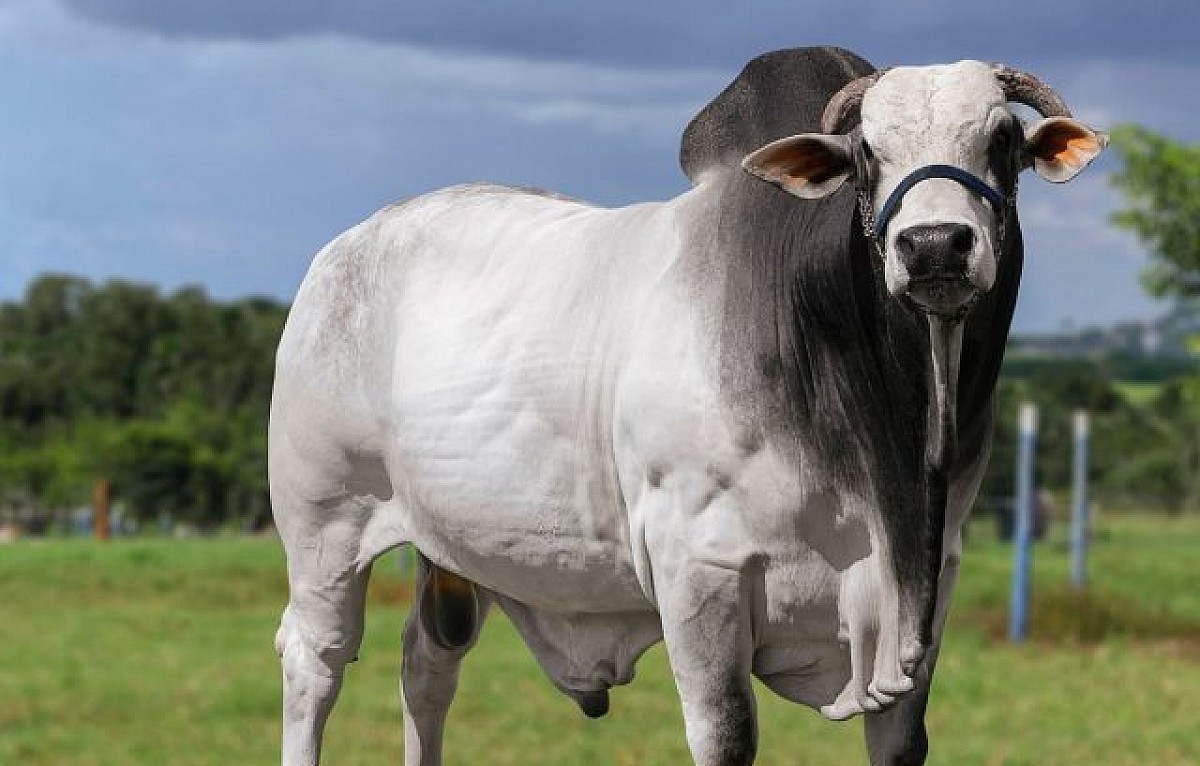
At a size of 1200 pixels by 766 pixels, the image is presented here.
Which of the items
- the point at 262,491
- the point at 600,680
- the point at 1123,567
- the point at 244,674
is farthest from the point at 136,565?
the point at 262,491

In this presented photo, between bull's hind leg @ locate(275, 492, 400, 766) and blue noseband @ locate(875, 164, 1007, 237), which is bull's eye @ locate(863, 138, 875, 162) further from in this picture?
bull's hind leg @ locate(275, 492, 400, 766)

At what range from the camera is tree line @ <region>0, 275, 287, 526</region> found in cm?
4084

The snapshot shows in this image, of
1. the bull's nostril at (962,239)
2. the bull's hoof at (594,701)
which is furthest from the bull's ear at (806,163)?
the bull's hoof at (594,701)

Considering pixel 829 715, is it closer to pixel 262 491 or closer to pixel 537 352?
pixel 537 352

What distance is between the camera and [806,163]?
3.43 metres

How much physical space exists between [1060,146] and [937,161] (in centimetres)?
32

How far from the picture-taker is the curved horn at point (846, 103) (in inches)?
137

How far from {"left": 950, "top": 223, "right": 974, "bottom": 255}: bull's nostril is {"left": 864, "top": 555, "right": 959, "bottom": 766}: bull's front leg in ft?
2.95

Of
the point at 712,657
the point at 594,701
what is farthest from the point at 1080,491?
the point at 712,657

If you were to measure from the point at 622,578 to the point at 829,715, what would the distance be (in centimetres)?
54

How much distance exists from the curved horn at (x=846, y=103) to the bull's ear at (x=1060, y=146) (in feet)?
1.02

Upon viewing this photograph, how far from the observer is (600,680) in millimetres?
4199

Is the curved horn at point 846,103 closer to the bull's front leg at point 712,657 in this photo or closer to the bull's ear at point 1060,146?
the bull's ear at point 1060,146

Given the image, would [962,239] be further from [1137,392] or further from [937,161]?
[1137,392]
